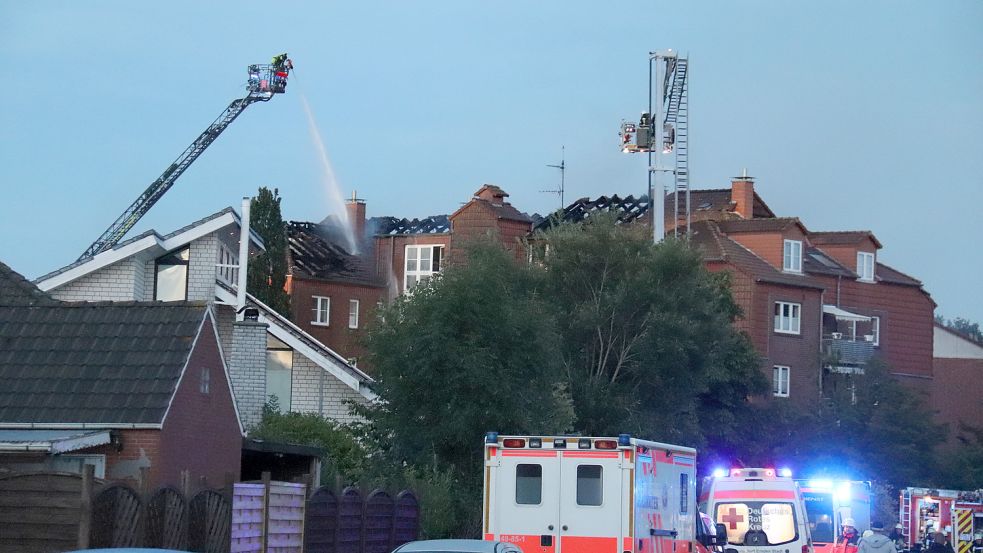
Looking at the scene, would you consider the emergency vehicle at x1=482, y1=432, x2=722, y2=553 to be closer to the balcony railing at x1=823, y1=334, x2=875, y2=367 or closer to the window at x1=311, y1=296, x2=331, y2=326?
the balcony railing at x1=823, y1=334, x2=875, y2=367

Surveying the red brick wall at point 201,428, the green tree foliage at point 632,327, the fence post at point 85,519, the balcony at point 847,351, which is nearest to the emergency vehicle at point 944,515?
the green tree foliage at point 632,327

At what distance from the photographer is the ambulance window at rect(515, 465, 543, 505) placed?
1945cm

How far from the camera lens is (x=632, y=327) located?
47.7 metres

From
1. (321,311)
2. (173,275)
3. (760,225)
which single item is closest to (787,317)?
(760,225)

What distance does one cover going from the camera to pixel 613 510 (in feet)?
62.0

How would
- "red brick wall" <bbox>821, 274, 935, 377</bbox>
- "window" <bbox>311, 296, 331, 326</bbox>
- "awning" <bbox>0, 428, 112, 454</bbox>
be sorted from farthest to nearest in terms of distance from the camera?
"red brick wall" <bbox>821, 274, 935, 377</bbox>, "window" <bbox>311, 296, 331, 326</bbox>, "awning" <bbox>0, 428, 112, 454</bbox>

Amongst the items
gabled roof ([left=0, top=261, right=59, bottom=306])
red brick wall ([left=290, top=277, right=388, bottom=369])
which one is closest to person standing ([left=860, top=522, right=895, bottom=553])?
gabled roof ([left=0, top=261, right=59, bottom=306])

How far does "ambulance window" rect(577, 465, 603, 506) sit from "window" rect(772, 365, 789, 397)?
49.9m

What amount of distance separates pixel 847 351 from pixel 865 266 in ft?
20.7

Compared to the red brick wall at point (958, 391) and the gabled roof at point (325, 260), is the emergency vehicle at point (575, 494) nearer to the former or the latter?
the gabled roof at point (325, 260)

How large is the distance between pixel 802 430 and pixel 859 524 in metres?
28.2

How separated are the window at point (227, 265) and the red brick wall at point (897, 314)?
40.6 meters

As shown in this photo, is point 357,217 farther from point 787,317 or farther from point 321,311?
point 787,317

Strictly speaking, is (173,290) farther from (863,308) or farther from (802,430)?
(863,308)
